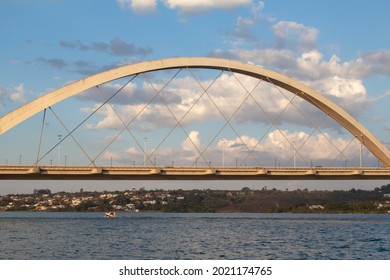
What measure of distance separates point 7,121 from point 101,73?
1019cm

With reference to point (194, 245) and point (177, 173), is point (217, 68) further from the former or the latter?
point (194, 245)

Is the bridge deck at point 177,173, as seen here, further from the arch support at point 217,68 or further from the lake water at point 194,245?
the lake water at point 194,245

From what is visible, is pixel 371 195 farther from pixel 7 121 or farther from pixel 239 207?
pixel 7 121

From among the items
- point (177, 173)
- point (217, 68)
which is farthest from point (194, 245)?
point (217, 68)

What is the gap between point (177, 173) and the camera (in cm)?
6950

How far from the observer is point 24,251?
3819 cm

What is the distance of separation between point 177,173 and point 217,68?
11.7 meters

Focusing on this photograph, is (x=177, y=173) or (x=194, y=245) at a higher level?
(x=177, y=173)

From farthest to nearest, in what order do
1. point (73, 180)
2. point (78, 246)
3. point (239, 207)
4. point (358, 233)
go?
1. point (239, 207)
2. point (73, 180)
3. point (358, 233)
4. point (78, 246)

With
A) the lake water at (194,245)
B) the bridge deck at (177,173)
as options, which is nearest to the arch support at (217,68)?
the bridge deck at (177,173)

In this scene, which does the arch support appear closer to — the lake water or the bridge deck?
the bridge deck

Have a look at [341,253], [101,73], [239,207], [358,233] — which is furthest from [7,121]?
[239,207]

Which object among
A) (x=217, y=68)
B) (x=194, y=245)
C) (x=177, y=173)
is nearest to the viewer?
(x=194, y=245)
